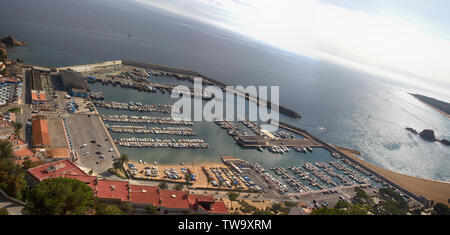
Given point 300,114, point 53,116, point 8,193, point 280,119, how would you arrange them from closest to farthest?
1. point 8,193
2. point 53,116
3. point 280,119
4. point 300,114

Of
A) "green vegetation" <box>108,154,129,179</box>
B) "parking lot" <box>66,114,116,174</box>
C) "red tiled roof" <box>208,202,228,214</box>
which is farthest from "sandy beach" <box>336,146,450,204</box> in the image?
"parking lot" <box>66,114,116,174</box>

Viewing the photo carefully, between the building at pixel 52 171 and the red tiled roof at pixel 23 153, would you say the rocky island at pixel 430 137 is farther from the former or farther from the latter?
the red tiled roof at pixel 23 153

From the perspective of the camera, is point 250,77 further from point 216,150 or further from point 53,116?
point 53,116

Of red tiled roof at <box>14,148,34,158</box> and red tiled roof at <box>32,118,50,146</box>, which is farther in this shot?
red tiled roof at <box>32,118,50,146</box>

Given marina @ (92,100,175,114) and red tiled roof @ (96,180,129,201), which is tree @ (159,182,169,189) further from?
marina @ (92,100,175,114)
